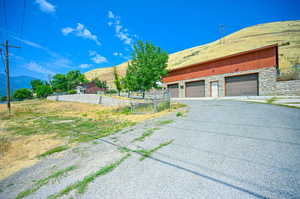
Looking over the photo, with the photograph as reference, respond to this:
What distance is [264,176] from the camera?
189 centimetres

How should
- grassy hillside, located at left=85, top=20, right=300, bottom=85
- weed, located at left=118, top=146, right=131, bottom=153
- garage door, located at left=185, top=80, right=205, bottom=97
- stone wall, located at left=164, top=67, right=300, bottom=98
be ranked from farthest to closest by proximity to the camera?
grassy hillside, located at left=85, top=20, right=300, bottom=85, garage door, located at left=185, top=80, right=205, bottom=97, stone wall, located at left=164, top=67, right=300, bottom=98, weed, located at left=118, top=146, right=131, bottom=153

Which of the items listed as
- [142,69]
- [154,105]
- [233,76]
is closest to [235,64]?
[233,76]

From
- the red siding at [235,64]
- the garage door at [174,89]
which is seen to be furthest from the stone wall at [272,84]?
the garage door at [174,89]

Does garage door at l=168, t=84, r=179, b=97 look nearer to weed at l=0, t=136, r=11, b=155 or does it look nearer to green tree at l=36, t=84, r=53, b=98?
weed at l=0, t=136, r=11, b=155

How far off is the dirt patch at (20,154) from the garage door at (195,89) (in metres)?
19.8

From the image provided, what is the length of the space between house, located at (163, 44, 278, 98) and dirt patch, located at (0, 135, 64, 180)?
64.3 ft

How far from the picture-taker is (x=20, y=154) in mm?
3719

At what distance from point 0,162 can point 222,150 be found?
5.87 metres

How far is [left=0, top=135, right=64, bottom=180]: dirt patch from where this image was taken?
2.95m

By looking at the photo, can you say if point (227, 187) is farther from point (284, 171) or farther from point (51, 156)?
point (51, 156)

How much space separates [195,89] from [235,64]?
653 centimetres

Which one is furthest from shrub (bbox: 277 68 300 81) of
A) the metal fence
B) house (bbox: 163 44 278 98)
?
the metal fence

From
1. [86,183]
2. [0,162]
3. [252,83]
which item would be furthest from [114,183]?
[252,83]

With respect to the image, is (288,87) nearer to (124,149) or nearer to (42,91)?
(124,149)
